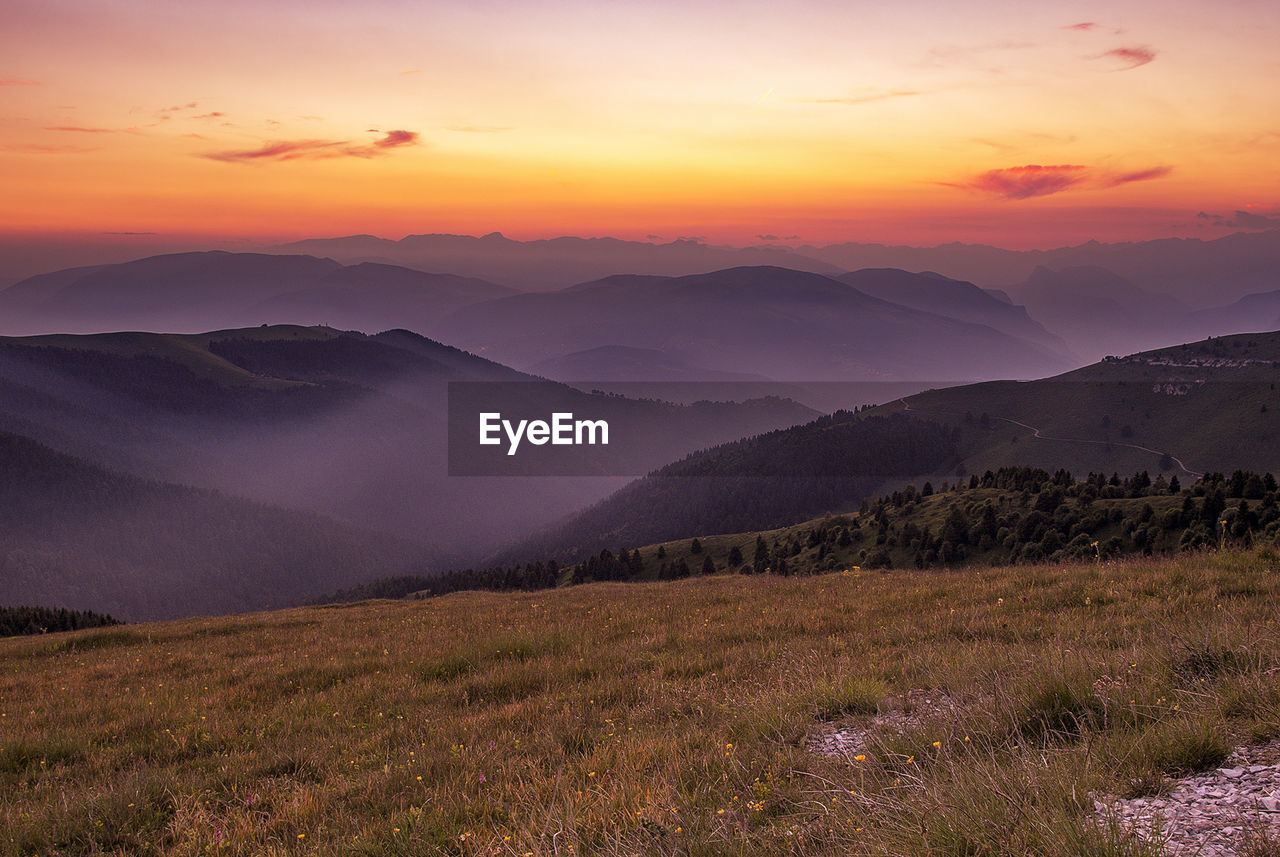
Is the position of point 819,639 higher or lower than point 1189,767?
lower

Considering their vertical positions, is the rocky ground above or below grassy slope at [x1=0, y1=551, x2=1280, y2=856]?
above

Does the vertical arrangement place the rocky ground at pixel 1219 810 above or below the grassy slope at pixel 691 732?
above

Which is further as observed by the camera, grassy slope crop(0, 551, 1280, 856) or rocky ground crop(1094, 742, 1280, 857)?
grassy slope crop(0, 551, 1280, 856)

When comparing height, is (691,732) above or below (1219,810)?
below

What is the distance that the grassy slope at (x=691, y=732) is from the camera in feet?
14.6

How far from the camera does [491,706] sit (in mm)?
9195

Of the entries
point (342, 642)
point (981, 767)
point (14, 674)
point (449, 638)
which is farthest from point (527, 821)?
point (14, 674)

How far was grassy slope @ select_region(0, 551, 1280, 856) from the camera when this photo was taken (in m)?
4.44

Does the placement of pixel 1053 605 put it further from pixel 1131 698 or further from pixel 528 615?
pixel 528 615

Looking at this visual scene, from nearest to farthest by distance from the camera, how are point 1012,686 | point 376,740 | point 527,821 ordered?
point 527,821, point 1012,686, point 376,740

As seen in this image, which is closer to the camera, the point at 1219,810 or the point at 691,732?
the point at 1219,810

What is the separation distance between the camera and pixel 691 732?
666 cm

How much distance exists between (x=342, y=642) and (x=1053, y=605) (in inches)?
637

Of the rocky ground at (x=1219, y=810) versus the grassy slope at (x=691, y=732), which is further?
the grassy slope at (x=691, y=732)
